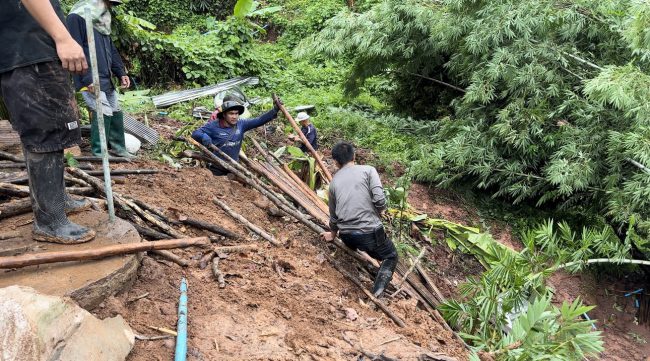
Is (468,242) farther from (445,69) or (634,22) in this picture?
(445,69)

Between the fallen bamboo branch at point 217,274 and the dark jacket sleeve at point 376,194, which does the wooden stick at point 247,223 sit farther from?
the dark jacket sleeve at point 376,194

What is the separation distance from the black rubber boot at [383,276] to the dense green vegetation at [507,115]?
72cm

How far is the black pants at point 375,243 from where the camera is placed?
4465 millimetres

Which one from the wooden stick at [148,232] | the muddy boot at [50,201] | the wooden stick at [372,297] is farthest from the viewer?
the wooden stick at [372,297]

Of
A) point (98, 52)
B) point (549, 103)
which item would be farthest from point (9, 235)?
→ point (549, 103)

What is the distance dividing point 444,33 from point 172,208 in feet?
18.8

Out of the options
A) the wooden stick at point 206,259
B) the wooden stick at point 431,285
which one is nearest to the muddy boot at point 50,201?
the wooden stick at point 206,259

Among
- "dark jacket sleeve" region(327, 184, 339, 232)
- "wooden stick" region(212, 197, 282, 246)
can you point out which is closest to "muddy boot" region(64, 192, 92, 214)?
"wooden stick" region(212, 197, 282, 246)

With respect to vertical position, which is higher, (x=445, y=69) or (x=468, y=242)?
(x=445, y=69)

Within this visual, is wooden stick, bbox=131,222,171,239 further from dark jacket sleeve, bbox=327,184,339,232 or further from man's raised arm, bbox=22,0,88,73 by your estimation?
dark jacket sleeve, bbox=327,184,339,232

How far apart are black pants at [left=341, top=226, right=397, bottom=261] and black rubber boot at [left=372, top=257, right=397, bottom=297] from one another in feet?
0.13

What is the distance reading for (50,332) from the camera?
2059 millimetres

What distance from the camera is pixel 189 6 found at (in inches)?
687

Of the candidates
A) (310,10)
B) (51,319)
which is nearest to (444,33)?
(51,319)
